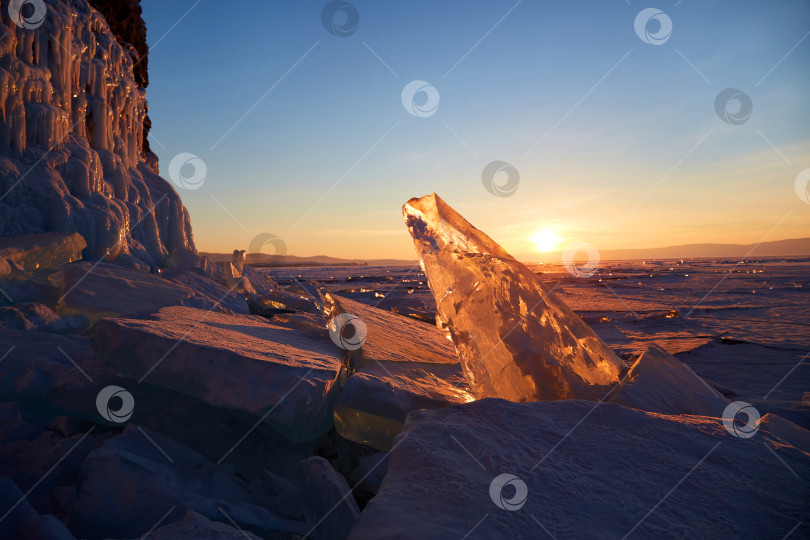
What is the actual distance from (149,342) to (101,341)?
0.26 meters

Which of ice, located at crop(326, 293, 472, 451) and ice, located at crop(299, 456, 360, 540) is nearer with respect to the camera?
ice, located at crop(299, 456, 360, 540)

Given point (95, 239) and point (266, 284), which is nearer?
point (95, 239)

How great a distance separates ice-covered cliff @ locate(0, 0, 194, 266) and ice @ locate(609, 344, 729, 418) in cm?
708

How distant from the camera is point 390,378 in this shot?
207 cm

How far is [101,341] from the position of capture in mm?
1847

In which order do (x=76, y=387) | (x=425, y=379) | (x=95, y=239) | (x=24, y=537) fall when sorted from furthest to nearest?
1. (x=95, y=239)
2. (x=425, y=379)
3. (x=76, y=387)
4. (x=24, y=537)

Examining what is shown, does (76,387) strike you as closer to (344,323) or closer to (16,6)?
(344,323)

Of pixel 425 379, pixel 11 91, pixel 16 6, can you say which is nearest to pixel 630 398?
pixel 425 379
